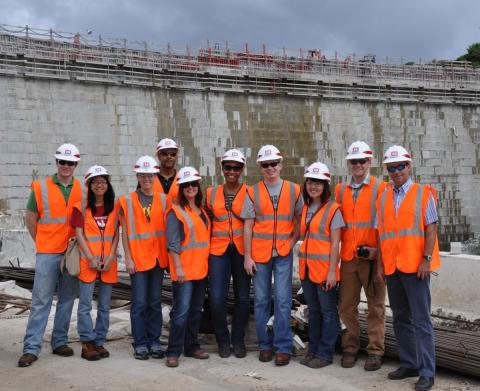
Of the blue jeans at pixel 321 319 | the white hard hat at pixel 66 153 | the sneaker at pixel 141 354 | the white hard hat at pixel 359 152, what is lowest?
the sneaker at pixel 141 354

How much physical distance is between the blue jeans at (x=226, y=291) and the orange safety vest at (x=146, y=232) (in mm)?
512

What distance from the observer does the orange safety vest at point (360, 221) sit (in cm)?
514

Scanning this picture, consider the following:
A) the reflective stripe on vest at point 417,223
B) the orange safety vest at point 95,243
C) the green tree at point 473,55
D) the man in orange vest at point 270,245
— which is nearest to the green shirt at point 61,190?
the orange safety vest at point 95,243

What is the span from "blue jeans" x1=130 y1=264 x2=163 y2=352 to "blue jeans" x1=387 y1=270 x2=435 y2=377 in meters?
2.21

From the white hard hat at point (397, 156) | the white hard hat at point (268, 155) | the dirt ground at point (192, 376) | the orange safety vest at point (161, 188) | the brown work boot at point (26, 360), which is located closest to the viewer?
the dirt ground at point (192, 376)

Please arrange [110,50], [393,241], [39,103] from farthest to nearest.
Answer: [110,50] < [39,103] < [393,241]

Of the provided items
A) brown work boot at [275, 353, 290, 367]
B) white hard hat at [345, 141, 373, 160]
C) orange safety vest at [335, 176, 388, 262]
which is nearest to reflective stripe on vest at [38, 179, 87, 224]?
brown work boot at [275, 353, 290, 367]

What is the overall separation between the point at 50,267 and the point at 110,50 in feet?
45.2

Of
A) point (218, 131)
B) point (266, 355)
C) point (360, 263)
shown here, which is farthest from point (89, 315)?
point (218, 131)

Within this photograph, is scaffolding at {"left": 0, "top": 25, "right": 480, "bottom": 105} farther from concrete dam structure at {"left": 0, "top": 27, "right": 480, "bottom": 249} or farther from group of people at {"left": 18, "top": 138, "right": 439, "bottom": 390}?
group of people at {"left": 18, "top": 138, "right": 439, "bottom": 390}

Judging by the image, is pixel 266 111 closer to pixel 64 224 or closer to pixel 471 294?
pixel 471 294

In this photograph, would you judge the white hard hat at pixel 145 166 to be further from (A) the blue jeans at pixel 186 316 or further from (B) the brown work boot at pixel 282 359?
(B) the brown work boot at pixel 282 359

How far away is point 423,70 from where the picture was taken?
83.3 ft

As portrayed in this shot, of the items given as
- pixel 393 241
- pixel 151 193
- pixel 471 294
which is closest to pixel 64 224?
pixel 151 193
